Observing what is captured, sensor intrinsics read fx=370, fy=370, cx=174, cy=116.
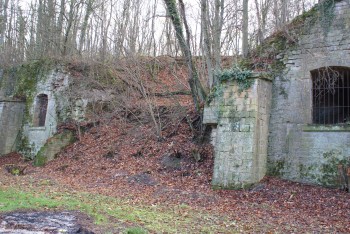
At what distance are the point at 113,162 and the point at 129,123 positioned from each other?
116 inches

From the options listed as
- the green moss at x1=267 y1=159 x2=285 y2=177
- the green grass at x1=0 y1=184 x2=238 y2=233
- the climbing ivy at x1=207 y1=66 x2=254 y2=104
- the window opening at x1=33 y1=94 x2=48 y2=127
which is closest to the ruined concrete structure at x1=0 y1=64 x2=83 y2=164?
the window opening at x1=33 y1=94 x2=48 y2=127

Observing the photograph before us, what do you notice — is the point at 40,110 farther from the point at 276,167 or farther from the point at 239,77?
the point at 276,167

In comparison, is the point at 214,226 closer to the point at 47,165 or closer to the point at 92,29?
the point at 47,165

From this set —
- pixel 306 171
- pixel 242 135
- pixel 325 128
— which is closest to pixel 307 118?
pixel 325 128

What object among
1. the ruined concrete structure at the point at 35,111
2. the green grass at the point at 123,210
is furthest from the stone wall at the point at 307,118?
the ruined concrete structure at the point at 35,111

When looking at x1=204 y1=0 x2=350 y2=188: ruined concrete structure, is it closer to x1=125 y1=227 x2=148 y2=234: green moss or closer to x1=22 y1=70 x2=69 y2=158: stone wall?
x1=125 y1=227 x2=148 y2=234: green moss

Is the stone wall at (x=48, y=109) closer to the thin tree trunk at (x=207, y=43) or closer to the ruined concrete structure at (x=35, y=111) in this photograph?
the ruined concrete structure at (x=35, y=111)

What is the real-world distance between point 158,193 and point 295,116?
4.29m

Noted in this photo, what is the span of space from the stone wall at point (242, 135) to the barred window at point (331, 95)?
1.38 m

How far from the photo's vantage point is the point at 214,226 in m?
6.46

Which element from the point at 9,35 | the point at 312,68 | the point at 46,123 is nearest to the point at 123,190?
the point at 312,68

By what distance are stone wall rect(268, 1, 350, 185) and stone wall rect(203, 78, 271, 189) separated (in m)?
0.36

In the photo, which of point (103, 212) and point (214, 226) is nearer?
point (214, 226)

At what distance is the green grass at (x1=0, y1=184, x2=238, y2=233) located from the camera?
20.5 ft
